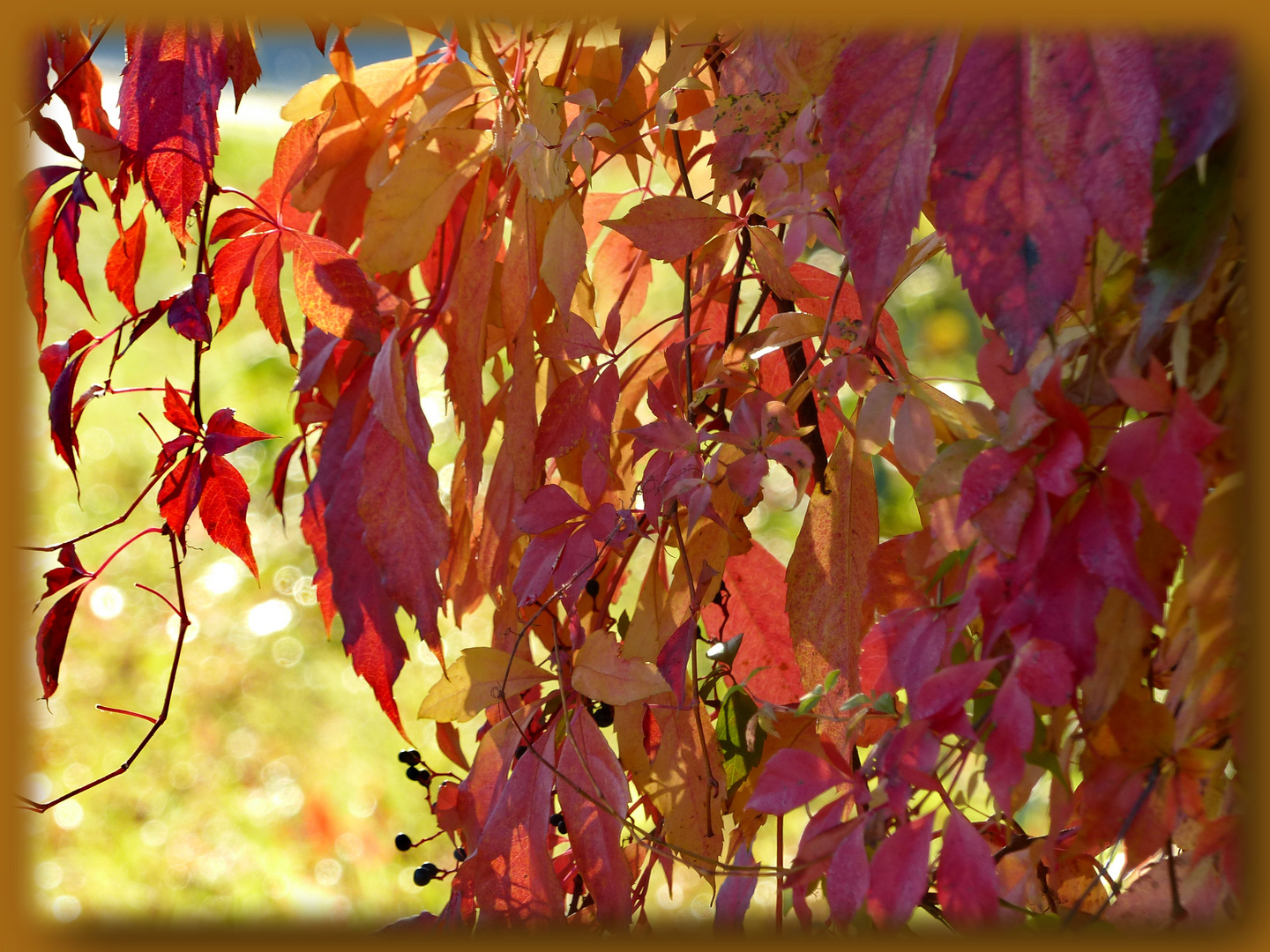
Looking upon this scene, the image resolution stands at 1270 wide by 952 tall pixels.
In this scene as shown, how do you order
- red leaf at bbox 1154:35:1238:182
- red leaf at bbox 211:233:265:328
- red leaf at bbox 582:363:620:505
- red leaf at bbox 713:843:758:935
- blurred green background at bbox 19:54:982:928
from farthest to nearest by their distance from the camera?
blurred green background at bbox 19:54:982:928 < red leaf at bbox 211:233:265:328 < red leaf at bbox 582:363:620:505 < red leaf at bbox 713:843:758:935 < red leaf at bbox 1154:35:1238:182

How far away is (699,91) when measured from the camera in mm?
672

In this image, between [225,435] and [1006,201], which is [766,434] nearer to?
[1006,201]

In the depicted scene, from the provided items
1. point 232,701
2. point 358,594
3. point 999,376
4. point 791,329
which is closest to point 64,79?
point 358,594

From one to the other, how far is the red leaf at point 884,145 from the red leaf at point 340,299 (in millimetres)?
333

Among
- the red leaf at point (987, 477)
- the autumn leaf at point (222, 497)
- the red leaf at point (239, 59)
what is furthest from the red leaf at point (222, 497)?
the red leaf at point (987, 477)

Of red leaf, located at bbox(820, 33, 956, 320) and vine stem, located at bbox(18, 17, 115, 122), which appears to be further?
vine stem, located at bbox(18, 17, 115, 122)

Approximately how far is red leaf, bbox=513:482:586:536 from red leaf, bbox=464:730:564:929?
0.41 ft

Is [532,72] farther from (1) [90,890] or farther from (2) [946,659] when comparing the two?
(1) [90,890]

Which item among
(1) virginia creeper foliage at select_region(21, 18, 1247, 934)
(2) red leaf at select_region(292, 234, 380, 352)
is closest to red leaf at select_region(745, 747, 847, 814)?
(1) virginia creeper foliage at select_region(21, 18, 1247, 934)

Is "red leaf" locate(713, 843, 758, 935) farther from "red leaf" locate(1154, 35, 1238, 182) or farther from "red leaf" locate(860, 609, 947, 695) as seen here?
"red leaf" locate(1154, 35, 1238, 182)

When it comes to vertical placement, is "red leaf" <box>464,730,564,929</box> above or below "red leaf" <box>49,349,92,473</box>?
below

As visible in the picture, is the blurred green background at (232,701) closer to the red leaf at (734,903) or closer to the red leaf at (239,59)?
the red leaf at (239,59)

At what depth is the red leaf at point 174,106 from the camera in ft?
1.95

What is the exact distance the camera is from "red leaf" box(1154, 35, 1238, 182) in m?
0.32
